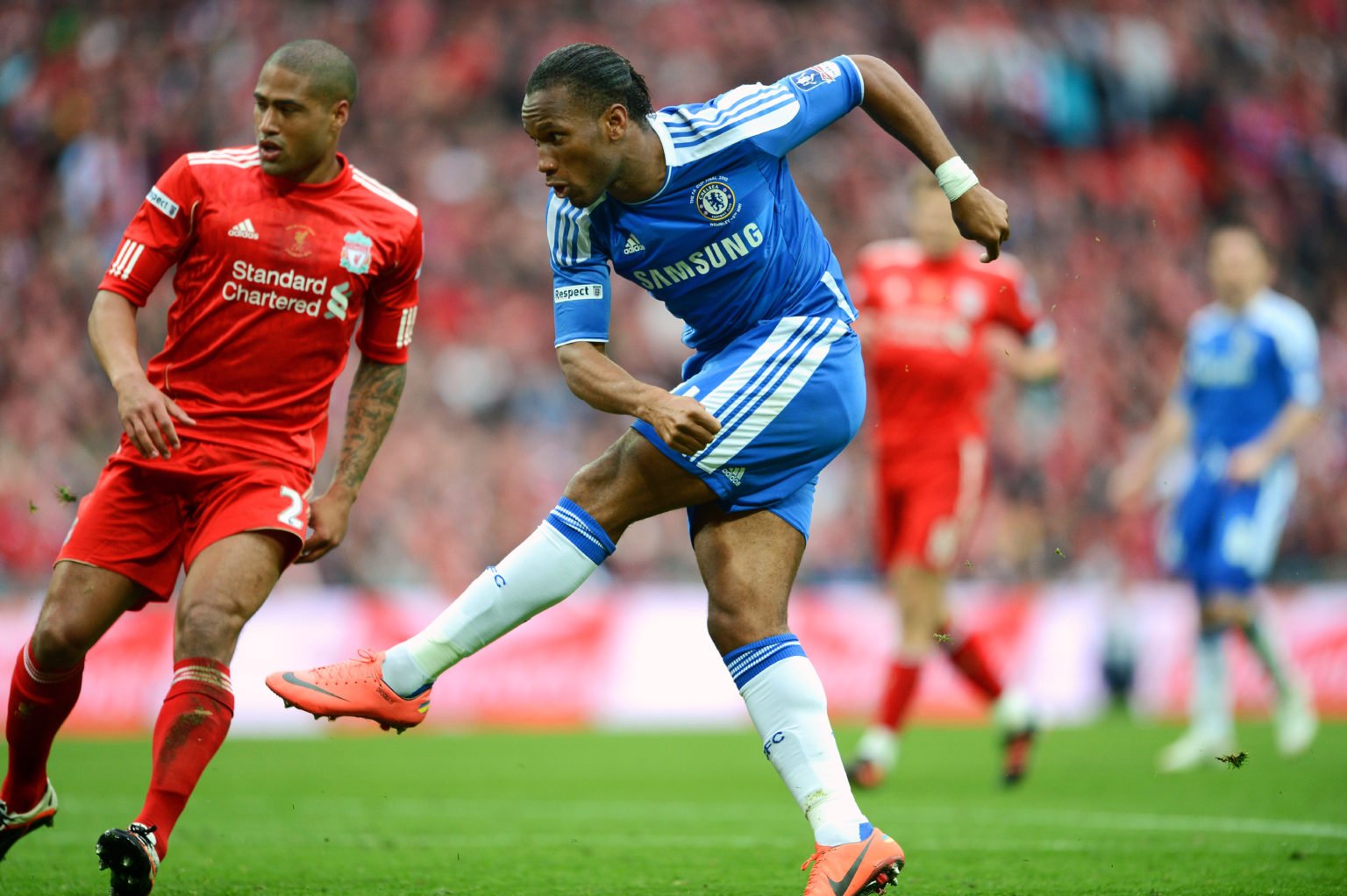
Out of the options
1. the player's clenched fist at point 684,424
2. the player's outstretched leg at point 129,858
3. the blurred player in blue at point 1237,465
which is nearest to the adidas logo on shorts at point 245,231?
the player's clenched fist at point 684,424

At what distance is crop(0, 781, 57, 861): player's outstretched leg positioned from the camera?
201 inches

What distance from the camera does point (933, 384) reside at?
8.91 metres

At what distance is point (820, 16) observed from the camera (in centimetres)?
2097

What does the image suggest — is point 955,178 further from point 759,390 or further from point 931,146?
point 759,390

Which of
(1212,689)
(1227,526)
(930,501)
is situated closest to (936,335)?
(930,501)

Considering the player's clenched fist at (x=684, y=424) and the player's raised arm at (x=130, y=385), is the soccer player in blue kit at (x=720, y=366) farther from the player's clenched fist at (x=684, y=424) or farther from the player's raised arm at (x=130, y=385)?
the player's raised arm at (x=130, y=385)

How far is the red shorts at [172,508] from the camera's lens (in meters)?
4.91

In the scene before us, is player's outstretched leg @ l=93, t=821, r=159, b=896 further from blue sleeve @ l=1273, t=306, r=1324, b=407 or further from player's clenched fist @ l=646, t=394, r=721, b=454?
blue sleeve @ l=1273, t=306, r=1324, b=407

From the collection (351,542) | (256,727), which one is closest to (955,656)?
(256,727)

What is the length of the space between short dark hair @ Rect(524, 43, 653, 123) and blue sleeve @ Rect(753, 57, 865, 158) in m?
0.43

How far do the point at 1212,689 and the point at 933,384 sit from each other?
285 cm

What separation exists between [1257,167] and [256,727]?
14855 millimetres

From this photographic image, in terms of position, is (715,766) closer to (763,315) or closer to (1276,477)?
(1276,477)

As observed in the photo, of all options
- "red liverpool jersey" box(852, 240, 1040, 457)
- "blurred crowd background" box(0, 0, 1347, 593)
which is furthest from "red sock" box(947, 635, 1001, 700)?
"blurred crowd background" box(0, 0, 1347, 593)
